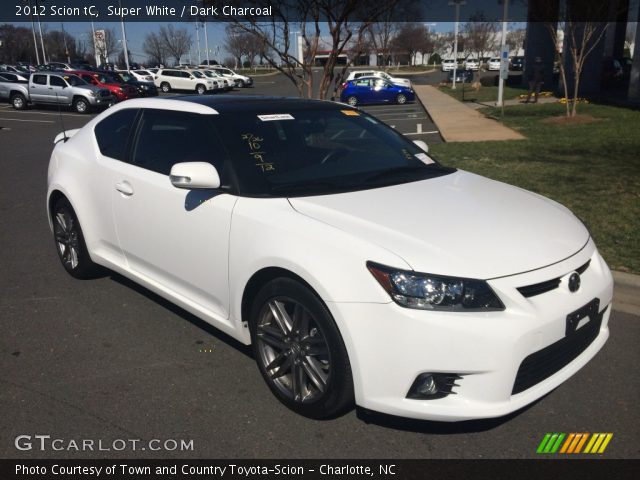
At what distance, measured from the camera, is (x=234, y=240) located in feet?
10.2

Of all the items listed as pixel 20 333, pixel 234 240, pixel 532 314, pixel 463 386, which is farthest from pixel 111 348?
pixel 532 314

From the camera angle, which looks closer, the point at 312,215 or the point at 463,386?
the point at 463,386

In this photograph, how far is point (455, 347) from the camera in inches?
95.2

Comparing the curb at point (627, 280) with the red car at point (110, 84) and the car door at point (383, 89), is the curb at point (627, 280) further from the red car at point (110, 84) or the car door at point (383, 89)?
the red car at point (110, 84)

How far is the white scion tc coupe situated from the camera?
8.13ft

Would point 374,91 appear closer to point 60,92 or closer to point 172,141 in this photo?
point 60,92

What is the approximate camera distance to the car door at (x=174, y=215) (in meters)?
3.29

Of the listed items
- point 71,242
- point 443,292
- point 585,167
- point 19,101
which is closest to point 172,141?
point 71,242

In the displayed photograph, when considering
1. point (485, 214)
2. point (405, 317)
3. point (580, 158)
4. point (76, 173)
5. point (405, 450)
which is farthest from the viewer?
point (580, 158)

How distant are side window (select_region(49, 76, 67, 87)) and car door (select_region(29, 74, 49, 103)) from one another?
0.28 meters

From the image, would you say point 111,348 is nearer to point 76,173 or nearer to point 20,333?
point 20,333

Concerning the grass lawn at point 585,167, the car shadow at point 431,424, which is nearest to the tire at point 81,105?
the grass lawn at point 585,167

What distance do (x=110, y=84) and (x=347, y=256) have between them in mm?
29353

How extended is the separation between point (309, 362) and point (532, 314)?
1.11 m
